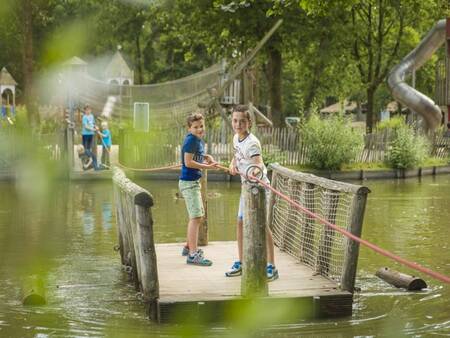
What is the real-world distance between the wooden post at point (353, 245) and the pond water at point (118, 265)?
338 millimetres

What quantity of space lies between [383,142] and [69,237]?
1723cm

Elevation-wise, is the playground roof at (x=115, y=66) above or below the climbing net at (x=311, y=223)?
above

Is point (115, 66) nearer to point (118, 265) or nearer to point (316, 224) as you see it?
point (316, 224)

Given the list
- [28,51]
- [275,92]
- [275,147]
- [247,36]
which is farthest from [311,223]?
[275,92]

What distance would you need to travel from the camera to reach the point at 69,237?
1325 cm

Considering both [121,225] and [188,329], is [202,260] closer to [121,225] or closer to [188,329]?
[121,225]

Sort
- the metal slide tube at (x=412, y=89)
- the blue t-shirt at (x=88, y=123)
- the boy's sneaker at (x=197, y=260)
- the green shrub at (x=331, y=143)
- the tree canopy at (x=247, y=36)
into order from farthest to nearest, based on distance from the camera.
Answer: the metal slide tube at (x=412, y=89) → the green shrub at (x=331, y=143) → the blue t-shirt at (x=88, y=123) → the boy's sneaker at (x=197, y=260) → the tree canopy at (x=247, y=36)

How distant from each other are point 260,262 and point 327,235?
5.10 feet

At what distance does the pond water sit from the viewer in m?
6.71

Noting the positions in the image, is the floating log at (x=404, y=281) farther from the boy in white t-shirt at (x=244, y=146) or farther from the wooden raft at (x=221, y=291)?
the boy in white t-shirt at (x=244, y=146)

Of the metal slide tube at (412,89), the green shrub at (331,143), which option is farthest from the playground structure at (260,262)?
the metal slide tube at (412,89)

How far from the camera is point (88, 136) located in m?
24.0

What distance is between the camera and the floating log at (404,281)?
9.19 m

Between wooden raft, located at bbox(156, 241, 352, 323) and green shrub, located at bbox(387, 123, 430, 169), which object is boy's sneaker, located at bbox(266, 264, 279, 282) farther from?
green shrub, located at bbox(387, 123, 430, 169)
